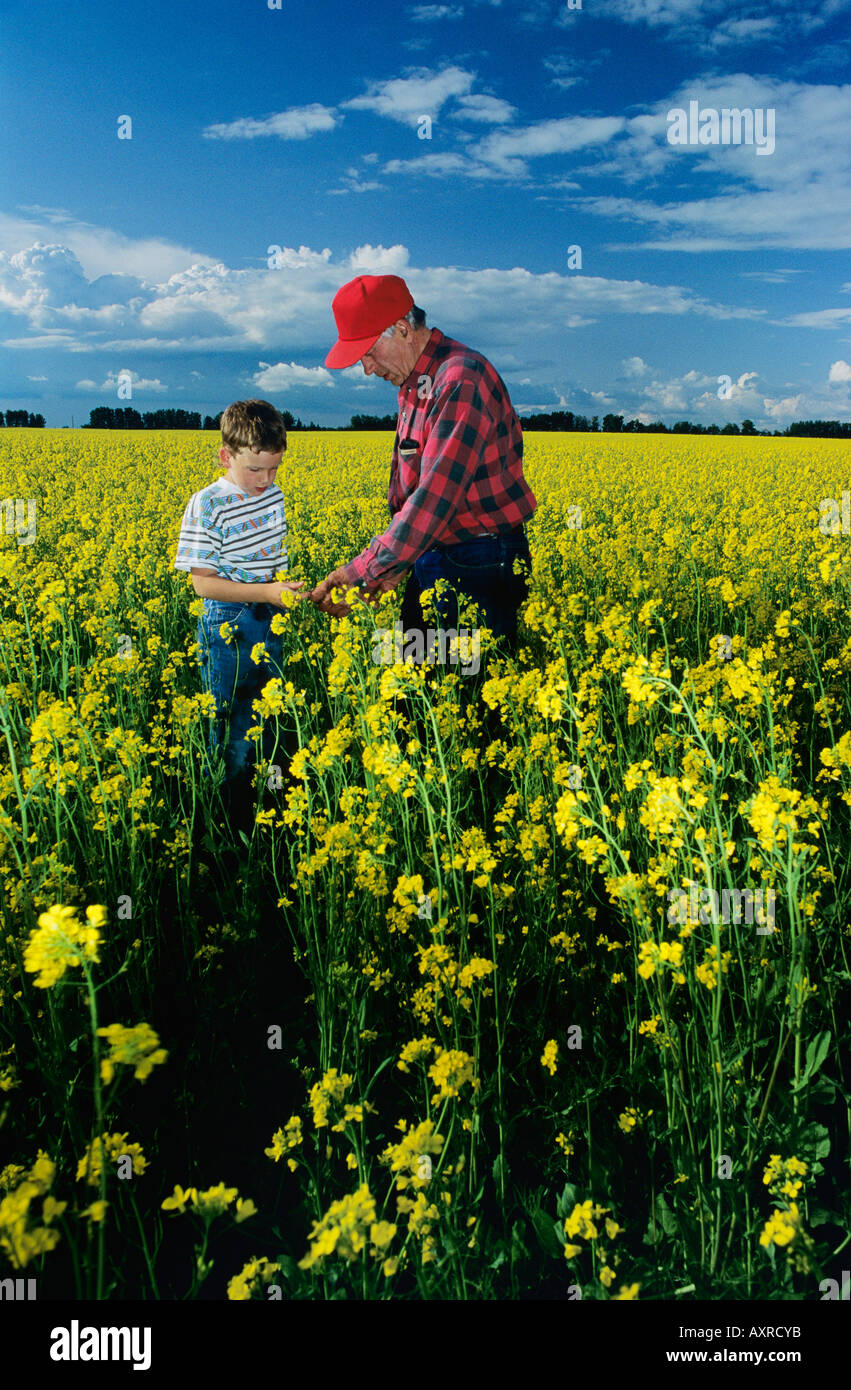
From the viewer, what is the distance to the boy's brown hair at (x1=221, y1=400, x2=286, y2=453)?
10.8 ft

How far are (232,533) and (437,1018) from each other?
2337 millimetres

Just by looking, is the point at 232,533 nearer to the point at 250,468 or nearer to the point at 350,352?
the point at 250,468

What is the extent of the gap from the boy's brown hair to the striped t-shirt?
0.21 meters

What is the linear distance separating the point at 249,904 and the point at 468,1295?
137cm

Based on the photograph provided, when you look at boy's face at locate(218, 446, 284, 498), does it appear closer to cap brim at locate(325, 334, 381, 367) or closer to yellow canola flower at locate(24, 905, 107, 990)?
cap brim at locate(325, 334, 381, 367)

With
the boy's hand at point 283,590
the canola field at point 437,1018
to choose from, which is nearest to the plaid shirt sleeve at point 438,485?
the boy's hand at point 283,590

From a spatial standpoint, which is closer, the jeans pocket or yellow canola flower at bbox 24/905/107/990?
yellow canola flower at bbox 24/905/107/990

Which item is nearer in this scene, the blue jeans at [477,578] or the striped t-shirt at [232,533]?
the striped t-shirt at [232,533]

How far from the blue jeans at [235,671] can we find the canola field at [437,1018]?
23cm

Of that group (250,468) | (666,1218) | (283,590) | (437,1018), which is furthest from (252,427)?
(666,1218)

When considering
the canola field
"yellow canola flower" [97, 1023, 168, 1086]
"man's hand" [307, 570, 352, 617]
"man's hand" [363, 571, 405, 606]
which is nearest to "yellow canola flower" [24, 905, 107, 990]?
the canola field

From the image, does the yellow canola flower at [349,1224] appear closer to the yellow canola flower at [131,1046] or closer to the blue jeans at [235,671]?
the yellow canola flower at [131,1046]

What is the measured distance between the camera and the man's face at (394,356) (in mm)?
3637
